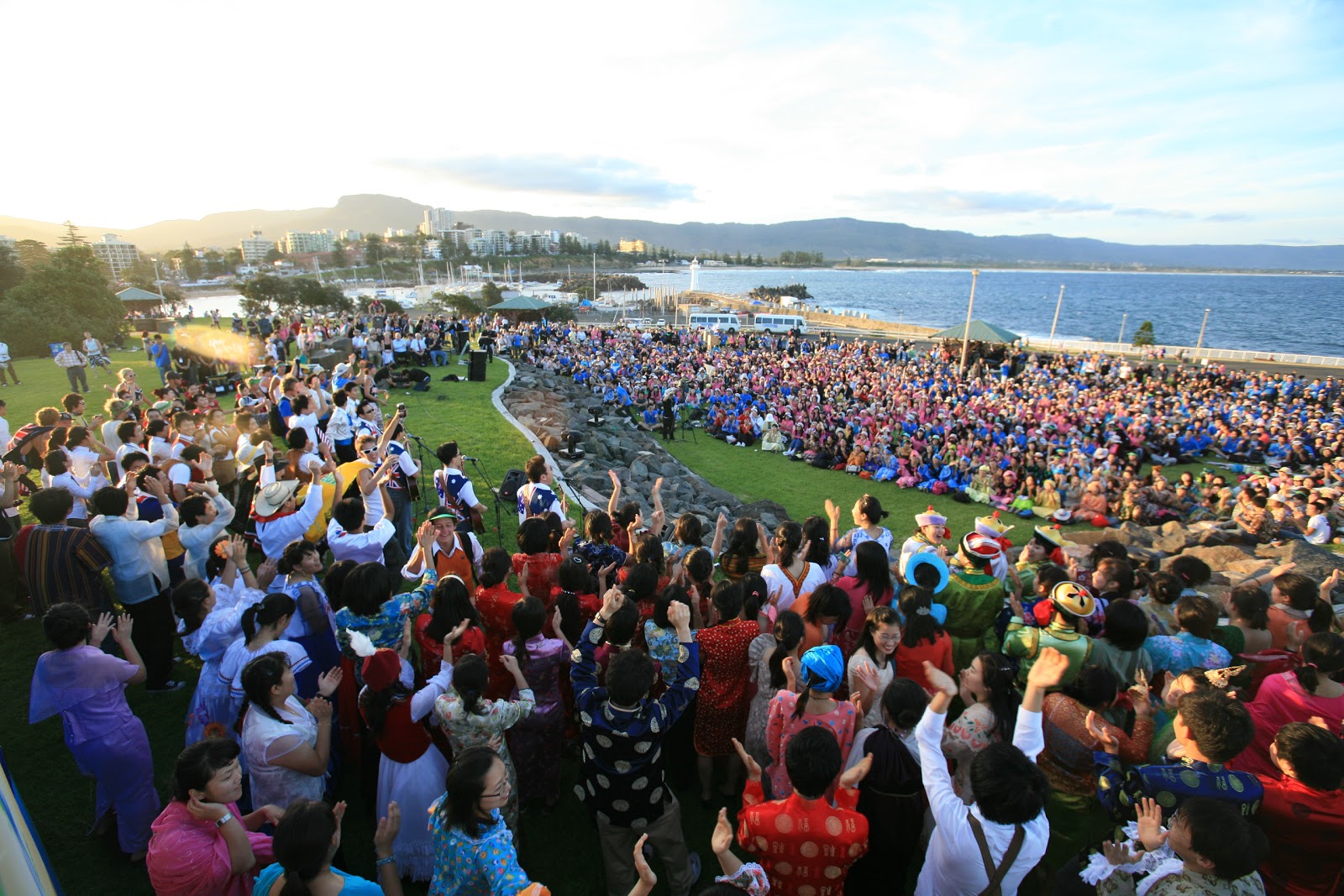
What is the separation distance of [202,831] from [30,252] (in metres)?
41.9

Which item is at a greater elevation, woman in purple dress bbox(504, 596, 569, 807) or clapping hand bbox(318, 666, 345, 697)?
clapping hand bbox(318, 666, 345, 697)

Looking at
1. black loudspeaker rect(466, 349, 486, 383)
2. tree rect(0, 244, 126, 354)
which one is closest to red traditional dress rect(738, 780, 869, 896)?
black loudspeaker rect(466, 349, 486, 383)

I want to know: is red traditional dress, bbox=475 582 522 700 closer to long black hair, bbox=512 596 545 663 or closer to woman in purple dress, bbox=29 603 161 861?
long black hair, bbox=512 596 545 663

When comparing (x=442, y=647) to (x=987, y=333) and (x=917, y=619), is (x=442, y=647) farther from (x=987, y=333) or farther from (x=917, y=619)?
(x=987, y=333)

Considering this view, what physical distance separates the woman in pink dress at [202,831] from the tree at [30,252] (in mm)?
37003

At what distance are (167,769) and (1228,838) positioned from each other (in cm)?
537

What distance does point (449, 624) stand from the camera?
119 inches

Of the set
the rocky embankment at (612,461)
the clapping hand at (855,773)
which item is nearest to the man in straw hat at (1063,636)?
the clapping hand at (855,773)

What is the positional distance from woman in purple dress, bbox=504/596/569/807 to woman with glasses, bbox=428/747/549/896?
98cm

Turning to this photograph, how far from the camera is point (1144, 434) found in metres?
15.1

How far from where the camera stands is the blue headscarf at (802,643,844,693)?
2.58m

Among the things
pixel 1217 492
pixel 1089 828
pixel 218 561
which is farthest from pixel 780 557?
pixel 1217 492

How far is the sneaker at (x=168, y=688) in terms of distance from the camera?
4480 millimetres

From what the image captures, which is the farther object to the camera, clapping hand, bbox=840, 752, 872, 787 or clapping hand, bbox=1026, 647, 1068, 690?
clapping hand, bbox=1026, 647, 1068, 690
